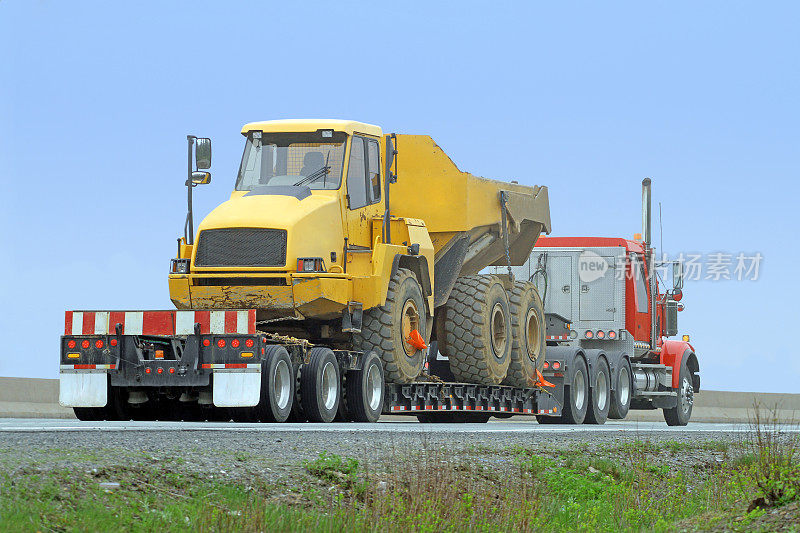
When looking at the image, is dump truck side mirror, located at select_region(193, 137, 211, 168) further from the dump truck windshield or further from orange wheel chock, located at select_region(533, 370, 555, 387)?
orange wheel chock, located at select_region(533, 370, 555, 387)

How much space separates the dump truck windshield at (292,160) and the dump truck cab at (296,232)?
0.01 m

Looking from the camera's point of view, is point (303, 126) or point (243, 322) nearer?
point (243, 322)

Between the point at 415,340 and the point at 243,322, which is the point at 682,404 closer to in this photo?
the point at 415,340

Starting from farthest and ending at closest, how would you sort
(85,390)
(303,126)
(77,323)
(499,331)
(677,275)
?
1. (677,275)
2. (499,331)
3. (303,126)
4. (77,323)
5. (85,390)

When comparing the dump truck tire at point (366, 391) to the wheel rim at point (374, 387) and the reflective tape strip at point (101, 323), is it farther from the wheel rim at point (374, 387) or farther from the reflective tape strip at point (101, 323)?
the reflective tape strip at point (101, 323)

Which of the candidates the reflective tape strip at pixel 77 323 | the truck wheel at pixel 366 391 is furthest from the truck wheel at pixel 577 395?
the reflective tape strip at pixel 77 323

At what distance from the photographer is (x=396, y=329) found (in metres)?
18.9

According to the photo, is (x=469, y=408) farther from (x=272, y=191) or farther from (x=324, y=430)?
(x=324, y=430)

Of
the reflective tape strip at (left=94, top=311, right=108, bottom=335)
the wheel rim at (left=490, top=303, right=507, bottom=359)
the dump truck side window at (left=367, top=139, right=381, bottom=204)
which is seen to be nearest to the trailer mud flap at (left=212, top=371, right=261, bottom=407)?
the reflective tape strip at (left=94, top=311, right=108, bottom=335)

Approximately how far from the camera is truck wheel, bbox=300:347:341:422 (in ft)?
55.8

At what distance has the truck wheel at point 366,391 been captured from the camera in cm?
1797

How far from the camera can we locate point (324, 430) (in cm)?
1355

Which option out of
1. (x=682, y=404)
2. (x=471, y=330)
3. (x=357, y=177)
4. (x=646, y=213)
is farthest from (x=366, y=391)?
(x=682, y=404)

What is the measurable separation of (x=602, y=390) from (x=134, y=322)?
11435 millimetres
